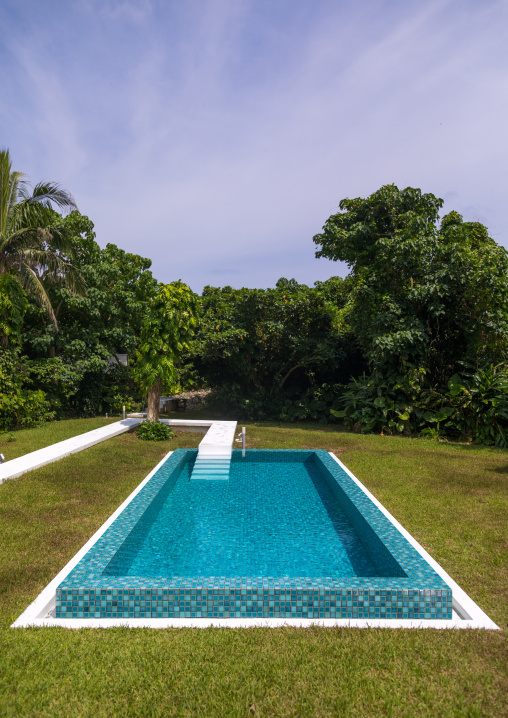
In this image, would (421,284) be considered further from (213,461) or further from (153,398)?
(153,398)

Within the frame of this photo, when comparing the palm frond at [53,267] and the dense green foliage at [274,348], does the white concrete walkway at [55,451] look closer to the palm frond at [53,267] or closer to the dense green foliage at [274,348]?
the palm frond at [53,267]

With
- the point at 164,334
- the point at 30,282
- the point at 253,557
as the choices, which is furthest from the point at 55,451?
the point at 30,282

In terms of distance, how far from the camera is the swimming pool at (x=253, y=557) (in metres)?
3.58

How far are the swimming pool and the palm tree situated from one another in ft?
26.5

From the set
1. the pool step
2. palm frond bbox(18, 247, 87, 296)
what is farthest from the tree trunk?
palm frond bbox(18, 247, 87, 296)

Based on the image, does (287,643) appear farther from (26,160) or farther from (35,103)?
(26,160)

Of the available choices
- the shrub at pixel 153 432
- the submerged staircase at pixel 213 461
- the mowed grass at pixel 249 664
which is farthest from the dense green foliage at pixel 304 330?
the mowed grass at pixel 249 664

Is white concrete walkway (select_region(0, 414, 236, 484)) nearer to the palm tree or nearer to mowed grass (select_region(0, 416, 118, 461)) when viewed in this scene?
mowed grass (select_region(0, 416, 118, 461))

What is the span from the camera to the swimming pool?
3.58 meters

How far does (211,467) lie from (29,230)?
29.7 feet

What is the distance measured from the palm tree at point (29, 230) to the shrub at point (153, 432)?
16.7ft

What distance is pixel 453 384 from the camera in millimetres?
11984

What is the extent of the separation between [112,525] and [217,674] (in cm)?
266

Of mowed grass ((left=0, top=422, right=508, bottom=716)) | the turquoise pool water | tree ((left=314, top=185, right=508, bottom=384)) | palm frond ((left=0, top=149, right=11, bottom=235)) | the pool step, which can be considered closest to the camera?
mowed grass ((left=0, top=422, right=508, bottom=716))
